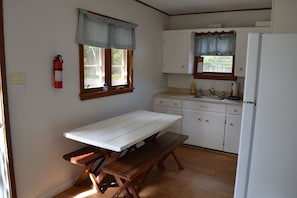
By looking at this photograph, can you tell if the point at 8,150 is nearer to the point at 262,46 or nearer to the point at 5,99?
the point at 5,99

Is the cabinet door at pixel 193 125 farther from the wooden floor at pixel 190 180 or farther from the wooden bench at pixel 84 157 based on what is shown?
the wooden bench at pixel 84 157

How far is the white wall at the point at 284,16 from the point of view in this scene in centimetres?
269

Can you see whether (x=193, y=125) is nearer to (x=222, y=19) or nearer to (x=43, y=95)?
(x=222, y=19)

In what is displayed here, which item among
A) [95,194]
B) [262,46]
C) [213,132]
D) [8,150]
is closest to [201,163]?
[213,132]

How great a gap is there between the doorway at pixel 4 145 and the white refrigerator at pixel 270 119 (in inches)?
79.0

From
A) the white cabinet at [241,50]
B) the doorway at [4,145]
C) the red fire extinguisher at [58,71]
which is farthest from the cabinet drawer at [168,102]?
the doorway at [4,145]

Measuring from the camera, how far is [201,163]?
3611mm

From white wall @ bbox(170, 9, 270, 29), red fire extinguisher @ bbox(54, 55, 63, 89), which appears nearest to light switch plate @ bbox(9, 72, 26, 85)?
red fire extinguisher @ bbox(54, 55, 63, 89)

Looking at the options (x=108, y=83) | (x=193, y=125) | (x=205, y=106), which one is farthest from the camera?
(x=193, y=125)

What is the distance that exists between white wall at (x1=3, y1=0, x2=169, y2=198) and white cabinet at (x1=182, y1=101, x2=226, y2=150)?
5.33 feet

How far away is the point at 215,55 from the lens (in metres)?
4.37

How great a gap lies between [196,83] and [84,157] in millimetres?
2778

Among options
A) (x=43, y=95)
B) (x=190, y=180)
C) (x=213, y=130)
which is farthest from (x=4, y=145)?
(x=213, y=130)

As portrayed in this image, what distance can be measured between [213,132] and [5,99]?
307cm
